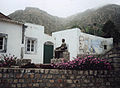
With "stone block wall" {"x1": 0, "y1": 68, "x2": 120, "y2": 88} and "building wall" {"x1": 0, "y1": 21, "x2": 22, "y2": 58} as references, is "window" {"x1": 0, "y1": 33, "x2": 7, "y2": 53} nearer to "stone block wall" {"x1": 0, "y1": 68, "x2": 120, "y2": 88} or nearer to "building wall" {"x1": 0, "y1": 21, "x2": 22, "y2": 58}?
"building wall" {"x1": 0, "y1": 21, "x2": 22, "y2": 58}

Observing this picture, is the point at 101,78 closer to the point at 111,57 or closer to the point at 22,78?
the point at 111,57

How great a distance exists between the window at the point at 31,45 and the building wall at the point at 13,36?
1.10m

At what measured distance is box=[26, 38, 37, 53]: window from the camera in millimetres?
14202

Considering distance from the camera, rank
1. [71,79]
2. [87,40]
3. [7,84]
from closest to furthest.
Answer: [7,84]
[71,79]
[87,40]

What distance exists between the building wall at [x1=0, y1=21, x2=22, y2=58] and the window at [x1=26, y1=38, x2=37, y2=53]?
1.10m

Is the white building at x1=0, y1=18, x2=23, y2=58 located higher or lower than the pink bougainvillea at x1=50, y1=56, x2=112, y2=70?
higher

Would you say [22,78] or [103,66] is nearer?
[22,78]

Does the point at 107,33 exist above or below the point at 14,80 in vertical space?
above

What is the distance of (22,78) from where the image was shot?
17.9ft

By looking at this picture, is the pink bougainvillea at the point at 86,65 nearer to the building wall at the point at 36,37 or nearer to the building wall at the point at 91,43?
the building wall at the point at 36,37

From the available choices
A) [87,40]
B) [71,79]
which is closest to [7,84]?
[71,79]

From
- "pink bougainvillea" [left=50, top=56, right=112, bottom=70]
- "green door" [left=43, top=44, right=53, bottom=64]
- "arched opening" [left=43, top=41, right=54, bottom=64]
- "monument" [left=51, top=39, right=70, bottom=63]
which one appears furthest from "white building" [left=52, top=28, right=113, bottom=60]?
"pink bougainvillea" [left=50, top=56, right=112, bottom=70]

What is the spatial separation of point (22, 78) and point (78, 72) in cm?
228

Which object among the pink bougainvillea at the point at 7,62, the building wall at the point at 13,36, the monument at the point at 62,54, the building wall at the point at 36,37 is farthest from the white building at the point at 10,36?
the monument at the point at 62,54
